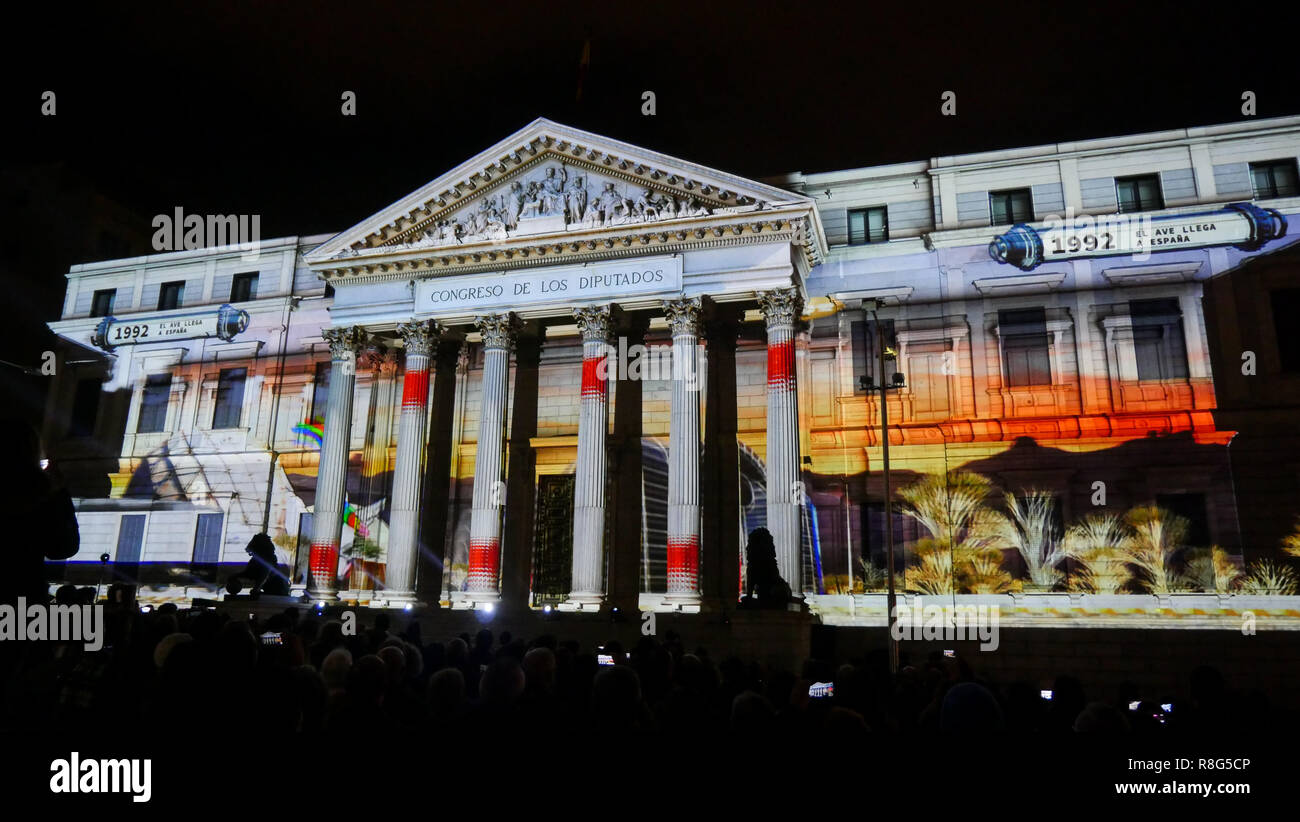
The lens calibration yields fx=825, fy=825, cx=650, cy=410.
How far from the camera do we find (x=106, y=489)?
1433 inches

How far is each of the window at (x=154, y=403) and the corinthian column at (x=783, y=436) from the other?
2730 cm

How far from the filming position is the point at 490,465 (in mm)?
27703

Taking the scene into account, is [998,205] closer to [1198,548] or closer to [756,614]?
[1198,548]

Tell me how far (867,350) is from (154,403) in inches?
1218

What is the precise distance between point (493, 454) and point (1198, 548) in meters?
22.1

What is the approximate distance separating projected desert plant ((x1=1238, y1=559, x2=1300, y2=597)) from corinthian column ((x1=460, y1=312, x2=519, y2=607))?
22393 millimetres

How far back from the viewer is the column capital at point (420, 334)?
29156 millimetres

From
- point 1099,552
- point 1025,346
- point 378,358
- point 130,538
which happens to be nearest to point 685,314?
point 1025,346

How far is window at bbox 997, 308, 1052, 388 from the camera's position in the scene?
1081 inches

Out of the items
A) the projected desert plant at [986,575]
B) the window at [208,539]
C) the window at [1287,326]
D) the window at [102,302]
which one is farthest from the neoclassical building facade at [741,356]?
the window at [102,302]

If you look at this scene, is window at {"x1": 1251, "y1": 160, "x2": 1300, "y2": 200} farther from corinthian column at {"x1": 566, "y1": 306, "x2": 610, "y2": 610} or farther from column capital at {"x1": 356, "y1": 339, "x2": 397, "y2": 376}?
column capital at {"x1": 356, "y1": 339, "x2": 397, "y2": 376}

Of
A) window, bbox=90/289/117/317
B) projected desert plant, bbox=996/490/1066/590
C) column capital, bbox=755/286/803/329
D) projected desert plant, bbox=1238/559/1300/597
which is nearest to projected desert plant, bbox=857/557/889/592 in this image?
projected desert plant, bbox=996/490/1066/590

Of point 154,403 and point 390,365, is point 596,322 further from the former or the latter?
point 154,403
